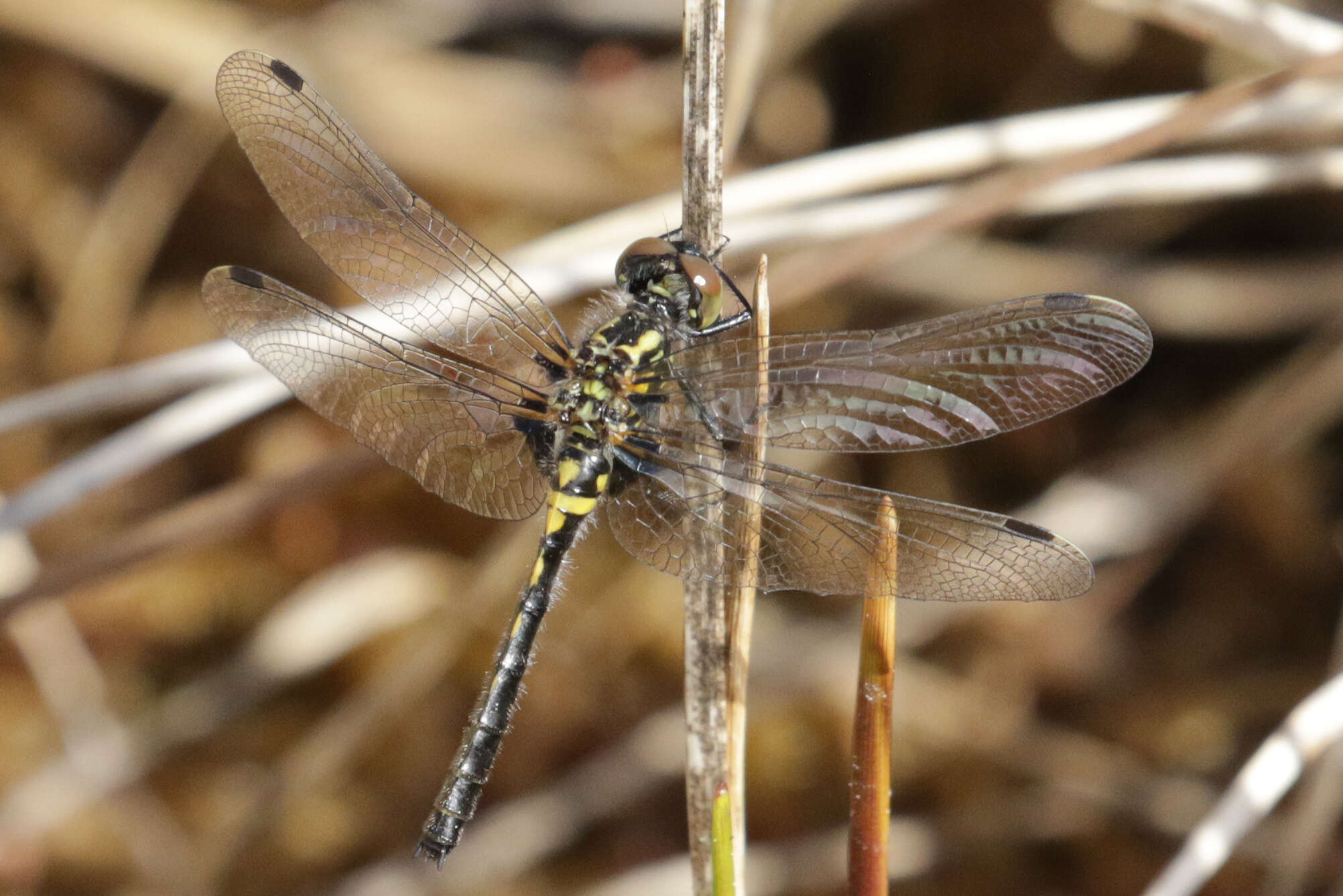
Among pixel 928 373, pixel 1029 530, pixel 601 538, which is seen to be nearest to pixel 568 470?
pixel 928 373

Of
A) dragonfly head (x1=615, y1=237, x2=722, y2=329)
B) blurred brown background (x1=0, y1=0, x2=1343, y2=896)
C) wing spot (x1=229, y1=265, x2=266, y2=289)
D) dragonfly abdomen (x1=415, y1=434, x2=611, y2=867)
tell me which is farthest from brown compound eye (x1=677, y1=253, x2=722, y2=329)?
blurred brown background (x1=0, y1=0, x2=1343, y2=896)

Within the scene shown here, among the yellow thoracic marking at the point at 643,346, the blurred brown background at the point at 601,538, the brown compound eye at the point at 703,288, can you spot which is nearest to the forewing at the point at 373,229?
the yellow thoracic marking at the point at 643,346

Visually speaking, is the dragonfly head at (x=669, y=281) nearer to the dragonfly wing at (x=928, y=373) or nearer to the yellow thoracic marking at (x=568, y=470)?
the dragonfly wing at (x=928, y=373)

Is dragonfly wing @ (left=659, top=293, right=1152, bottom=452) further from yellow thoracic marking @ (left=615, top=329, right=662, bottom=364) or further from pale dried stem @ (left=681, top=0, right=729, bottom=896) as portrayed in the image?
pale dried stem @ (left=681, top=0, right=729, bottom=896)

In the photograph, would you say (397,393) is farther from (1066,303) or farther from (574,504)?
(1066,303)

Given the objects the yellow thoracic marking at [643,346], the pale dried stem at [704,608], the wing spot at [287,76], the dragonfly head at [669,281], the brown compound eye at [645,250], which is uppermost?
the wing spot at [287,76]

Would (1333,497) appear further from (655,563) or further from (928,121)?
(655,563)
